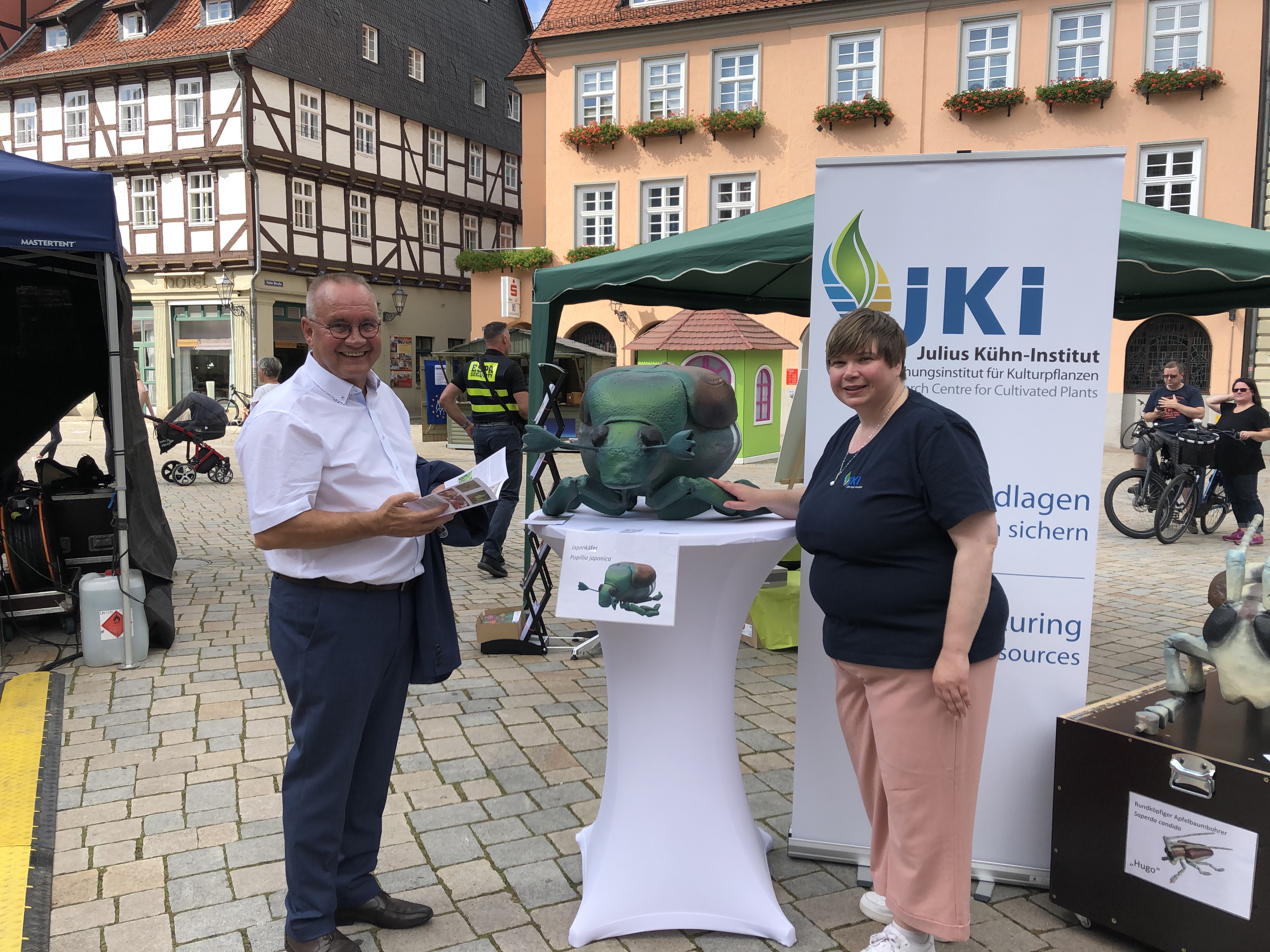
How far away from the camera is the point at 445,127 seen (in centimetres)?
2844

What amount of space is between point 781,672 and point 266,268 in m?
21.7

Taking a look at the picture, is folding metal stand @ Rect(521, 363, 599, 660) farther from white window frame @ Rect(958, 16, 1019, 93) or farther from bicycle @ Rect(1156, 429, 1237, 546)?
white window frame @ Rect(958, 16, 1019, 93)

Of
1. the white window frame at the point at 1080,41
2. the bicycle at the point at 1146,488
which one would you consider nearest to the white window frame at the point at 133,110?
the white window frame at the point at 1080,41

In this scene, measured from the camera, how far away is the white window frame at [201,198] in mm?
22875

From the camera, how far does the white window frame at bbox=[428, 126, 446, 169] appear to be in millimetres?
27844

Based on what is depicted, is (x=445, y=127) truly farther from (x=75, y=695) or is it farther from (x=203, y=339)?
(x=75, y=695)

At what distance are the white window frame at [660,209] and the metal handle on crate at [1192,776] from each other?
19537mm

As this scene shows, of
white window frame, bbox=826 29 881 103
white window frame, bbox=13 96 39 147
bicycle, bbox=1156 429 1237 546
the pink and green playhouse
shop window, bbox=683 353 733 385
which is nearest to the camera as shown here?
bicycle, bbox=1156 429 1237 546

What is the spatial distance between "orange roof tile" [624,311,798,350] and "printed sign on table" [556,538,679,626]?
13.1 m

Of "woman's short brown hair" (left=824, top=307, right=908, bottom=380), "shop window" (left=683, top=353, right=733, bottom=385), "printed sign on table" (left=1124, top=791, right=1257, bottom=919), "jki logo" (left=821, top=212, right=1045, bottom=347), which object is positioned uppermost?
"shop window" (left=683, top=353, right=733, bottom=385)

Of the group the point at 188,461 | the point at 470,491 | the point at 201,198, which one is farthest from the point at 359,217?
the point at 470,491

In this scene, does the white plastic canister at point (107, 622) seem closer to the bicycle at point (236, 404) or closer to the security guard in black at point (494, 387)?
the security guard in black at point (494, 387)

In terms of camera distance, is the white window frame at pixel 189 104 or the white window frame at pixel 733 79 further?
the white window frame at pixel 189 104

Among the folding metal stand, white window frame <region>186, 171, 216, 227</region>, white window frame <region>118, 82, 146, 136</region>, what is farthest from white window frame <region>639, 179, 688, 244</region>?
the folding metal stand
